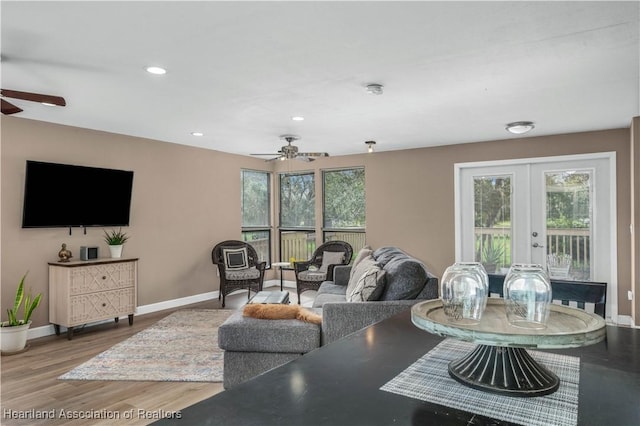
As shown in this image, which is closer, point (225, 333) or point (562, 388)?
point (562, 388)

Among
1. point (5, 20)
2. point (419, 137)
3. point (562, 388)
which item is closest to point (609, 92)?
point (419, 137)

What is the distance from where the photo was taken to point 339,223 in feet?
24.5

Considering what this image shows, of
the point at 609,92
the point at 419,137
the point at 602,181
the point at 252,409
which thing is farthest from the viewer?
the point at 419,137

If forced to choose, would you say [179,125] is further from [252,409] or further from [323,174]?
[252,409]

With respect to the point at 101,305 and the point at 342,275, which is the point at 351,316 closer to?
the point at 342,275

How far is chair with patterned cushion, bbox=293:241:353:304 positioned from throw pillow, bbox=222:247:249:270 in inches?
35.2

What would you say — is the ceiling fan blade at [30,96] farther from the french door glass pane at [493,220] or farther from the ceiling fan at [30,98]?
the french door glass pane at [493,220]

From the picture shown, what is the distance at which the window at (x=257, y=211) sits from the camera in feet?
24.8

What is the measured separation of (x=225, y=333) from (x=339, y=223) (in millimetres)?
4696

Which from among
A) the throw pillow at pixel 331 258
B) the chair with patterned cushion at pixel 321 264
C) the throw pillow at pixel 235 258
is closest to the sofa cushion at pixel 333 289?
the chair with patterned cushion at pixel 321 264

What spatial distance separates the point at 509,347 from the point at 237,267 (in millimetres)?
5784

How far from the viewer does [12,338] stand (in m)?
4.04

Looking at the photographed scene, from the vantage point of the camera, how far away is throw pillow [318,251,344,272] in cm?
654

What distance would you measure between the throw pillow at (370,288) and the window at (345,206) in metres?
3.94
